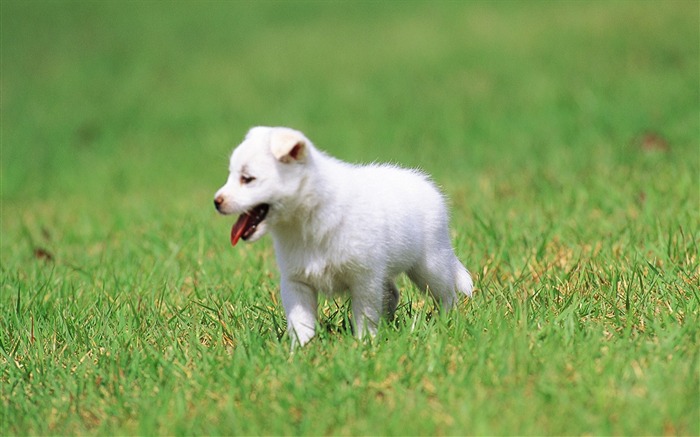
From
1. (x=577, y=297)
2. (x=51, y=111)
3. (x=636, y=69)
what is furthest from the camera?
(x=51, y=111)

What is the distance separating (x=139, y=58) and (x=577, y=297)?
1317cm

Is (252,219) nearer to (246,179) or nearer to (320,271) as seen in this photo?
(246,179)

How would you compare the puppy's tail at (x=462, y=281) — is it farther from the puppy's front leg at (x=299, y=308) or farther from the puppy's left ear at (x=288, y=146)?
the puppy's left ear at (x=288, y=146)

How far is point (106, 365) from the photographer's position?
4.45 meters

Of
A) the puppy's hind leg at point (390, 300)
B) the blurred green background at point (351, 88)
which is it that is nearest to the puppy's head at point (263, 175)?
the puppy's hind leg at point (390, 300)

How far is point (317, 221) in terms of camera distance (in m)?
4.41

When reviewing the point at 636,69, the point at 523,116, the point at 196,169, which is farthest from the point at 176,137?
the point at 636,69

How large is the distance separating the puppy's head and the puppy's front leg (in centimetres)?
33

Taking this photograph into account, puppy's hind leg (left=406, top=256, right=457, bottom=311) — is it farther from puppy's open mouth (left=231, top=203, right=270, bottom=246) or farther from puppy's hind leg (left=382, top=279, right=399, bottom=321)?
puppy's open mouth (left=231, top=203, right=270, bottom=246)

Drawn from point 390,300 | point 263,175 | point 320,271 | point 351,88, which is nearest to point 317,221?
point 320,271

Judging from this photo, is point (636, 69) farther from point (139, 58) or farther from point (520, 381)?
point (520, 381)

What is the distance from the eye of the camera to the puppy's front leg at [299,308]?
4.51 m

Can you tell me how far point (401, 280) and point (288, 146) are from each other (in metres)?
1.76

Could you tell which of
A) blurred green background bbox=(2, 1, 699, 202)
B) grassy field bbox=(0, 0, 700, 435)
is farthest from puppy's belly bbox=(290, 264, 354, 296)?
blurred green background bbox=(2, 1, 699, 202)
